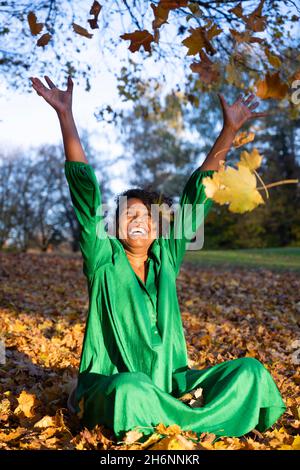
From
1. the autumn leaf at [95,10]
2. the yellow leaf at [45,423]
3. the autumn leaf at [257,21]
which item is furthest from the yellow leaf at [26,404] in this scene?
the autumn leaf at [257,21]

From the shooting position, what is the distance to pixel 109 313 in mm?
3023

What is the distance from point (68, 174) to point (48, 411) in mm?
1562

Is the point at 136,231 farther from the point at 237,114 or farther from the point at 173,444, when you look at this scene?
the point at 173,444

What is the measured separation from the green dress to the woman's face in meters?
0.07

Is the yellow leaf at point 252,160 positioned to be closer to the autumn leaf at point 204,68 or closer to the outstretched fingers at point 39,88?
the outstretched fingers at point 39,88

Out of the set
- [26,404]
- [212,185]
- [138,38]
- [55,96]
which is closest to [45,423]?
[26,404]

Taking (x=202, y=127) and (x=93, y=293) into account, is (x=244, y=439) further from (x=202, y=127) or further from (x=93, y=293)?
(x=202, y=127)

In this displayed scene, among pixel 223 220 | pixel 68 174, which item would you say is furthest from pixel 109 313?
pixel 223 220

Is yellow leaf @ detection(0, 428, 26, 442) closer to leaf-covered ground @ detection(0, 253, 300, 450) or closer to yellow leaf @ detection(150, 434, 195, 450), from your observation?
leaf-covered ground @ detection(0, 253, 300, 450)

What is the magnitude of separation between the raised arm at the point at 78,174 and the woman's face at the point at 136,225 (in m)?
0.26

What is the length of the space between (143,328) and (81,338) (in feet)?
9.61

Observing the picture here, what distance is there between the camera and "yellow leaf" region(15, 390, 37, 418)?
3.43 m

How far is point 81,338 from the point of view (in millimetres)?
5781

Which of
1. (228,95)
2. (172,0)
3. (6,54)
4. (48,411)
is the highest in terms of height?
(228,95)
